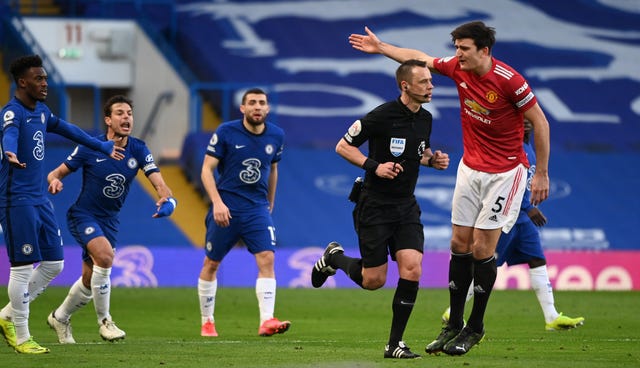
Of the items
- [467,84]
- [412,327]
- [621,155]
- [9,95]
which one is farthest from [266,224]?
[621,155]

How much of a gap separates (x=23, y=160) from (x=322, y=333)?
447cm

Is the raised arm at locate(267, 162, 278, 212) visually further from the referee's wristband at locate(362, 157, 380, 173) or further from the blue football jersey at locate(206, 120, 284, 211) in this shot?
the referee's wristband at locate(362, 157, 380, 173)

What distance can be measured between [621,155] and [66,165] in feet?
64.7

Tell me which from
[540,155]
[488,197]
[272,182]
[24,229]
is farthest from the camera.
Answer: [272,182]

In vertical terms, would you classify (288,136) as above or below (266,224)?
below

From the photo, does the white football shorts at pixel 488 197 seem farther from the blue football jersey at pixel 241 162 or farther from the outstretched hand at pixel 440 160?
the blue football jersey at pixel 241 162

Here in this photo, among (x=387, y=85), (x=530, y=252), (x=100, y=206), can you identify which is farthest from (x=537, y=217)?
(x=387, y=85)

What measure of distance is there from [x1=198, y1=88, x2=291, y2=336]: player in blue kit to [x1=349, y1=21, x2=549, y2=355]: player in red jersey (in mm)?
3002

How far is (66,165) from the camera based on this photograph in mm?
12570

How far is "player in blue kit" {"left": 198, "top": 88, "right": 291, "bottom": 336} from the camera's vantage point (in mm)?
13148

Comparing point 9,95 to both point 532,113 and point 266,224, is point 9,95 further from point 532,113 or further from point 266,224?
point 532,113

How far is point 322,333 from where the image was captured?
1387 centimetres

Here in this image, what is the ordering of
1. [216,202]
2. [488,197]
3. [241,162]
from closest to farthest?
1. [488,197]
2. [216,202]
3. [241,162]

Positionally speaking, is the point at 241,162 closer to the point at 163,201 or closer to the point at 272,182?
the point at 272,182
